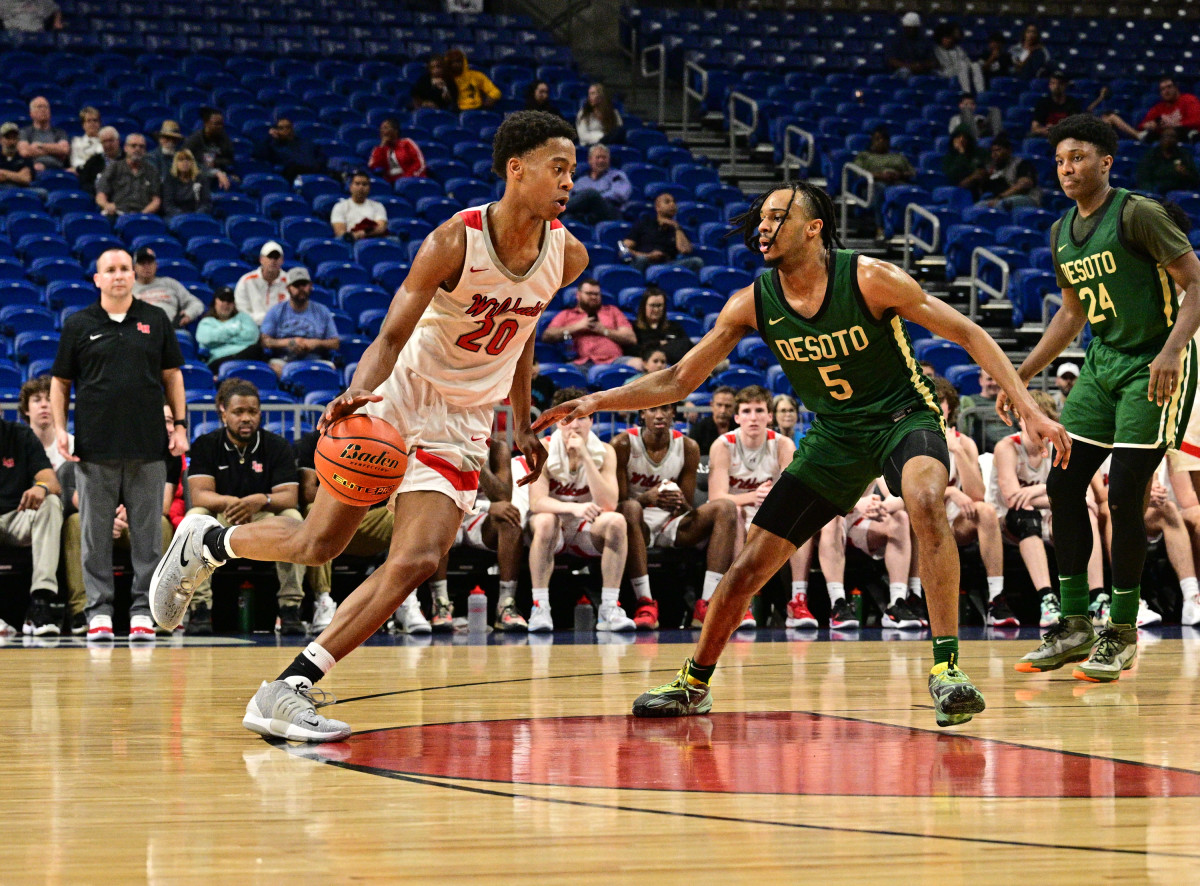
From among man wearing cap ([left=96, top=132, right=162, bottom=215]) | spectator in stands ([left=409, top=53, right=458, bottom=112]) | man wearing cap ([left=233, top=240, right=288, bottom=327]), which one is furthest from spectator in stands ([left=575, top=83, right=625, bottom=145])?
man wearing cap ([left=233, top=240, right=288, bottom=327])

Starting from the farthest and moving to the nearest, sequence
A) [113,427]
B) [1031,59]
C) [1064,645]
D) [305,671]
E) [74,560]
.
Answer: [1031,59], [74,560], [113,427], [1064,645], [305,671]

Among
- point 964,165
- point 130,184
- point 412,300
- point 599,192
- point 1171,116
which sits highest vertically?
point 1171,116

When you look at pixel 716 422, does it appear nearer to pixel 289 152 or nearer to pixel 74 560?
pixel 74 560

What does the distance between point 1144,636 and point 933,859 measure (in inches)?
224

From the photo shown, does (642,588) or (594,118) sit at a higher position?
(594,118)

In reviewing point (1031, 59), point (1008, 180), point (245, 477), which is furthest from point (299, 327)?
point (1031, 59)

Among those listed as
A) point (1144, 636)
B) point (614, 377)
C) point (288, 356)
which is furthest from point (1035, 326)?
point (288, 356)

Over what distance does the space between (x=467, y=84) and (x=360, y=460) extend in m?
12.1

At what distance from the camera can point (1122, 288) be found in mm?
5281

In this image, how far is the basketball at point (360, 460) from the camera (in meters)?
3.87

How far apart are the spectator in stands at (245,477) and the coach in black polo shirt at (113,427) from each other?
34cm

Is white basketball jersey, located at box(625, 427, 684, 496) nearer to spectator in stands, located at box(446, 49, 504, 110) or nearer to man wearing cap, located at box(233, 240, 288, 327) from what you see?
man wearing cap, located at box(233, 240, 288, 327)

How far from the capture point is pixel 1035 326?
12875 millimetres

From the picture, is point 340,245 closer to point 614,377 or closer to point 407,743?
point 614,377
